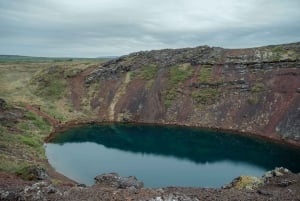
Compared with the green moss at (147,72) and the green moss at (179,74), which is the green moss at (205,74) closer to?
the green moss at (179,74)

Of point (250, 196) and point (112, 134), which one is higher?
point (250, 196)

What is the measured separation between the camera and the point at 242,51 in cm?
8988

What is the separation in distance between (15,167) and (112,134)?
3320 centimetres

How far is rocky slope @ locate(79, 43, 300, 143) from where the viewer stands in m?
71.6

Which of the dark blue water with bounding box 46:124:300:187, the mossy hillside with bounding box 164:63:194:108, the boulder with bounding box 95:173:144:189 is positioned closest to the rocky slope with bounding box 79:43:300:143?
the mossy hillside with bounding box 164:63:194:108

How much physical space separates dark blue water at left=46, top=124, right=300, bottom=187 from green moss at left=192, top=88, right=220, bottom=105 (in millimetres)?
9468

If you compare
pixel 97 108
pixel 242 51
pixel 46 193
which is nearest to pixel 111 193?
pixel 46 193

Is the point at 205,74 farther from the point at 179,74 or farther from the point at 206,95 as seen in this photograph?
the point at 206,95

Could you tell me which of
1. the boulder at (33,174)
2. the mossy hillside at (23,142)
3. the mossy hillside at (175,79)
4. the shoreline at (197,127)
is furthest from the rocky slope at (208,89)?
the boulder at (33,174)

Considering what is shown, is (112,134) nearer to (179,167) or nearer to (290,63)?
(179,167)

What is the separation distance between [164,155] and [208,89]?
99.2 ft

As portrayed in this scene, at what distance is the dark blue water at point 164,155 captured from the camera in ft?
151

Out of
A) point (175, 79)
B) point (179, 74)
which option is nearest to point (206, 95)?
point (175, 79)

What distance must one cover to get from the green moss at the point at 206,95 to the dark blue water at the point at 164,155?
9.47 meters
